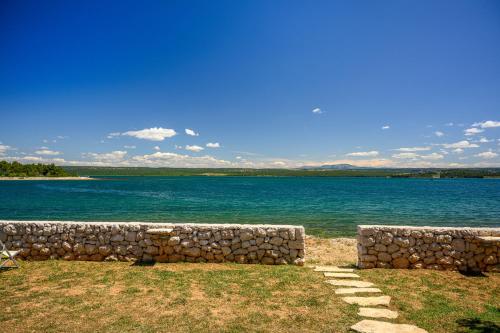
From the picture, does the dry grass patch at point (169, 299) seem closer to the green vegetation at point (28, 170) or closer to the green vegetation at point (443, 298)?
the green vegetation at point (443, 298)

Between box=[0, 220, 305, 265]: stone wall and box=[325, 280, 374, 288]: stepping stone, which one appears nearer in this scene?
box=[325, 280, 374, 288]: stepping stone

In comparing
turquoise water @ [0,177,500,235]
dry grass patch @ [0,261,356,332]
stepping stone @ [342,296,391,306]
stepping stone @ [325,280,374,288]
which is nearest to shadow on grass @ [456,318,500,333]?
stepping stone @ [342,296,391,306]

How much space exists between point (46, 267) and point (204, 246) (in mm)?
4360

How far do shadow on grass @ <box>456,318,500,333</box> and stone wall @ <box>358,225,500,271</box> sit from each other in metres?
3.15

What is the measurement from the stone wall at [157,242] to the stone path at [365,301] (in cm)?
128

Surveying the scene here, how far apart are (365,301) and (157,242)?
19.1 feet

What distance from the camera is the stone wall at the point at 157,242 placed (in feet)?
29.3

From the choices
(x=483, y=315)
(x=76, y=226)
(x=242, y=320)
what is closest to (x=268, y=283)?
(x=242, y=320)

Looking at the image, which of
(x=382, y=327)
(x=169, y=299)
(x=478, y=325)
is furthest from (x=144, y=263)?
(x=478, y=325)

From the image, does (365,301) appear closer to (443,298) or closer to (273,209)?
(443,298)

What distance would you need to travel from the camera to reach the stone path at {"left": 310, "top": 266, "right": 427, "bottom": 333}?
499cm

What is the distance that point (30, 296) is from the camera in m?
6.39

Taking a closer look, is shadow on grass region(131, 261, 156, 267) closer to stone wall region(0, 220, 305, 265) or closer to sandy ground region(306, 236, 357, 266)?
stone wall region(0, 220, 305, 265)

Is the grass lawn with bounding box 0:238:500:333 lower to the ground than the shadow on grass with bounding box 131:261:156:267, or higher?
higher
